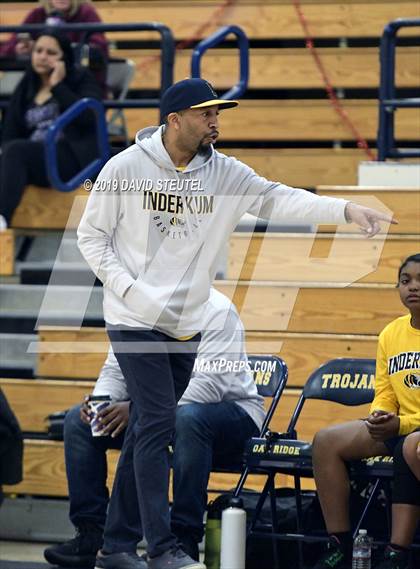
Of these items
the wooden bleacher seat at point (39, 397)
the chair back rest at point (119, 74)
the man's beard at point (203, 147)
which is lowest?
the wooden bleacher seat at point (39, 397)

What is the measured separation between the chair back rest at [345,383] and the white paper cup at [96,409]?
81 centimetres

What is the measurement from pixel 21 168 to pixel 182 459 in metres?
2.63

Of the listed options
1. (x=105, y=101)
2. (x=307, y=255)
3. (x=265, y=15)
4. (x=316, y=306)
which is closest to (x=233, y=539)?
(x=316, y=306)

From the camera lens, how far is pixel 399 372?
204 inches

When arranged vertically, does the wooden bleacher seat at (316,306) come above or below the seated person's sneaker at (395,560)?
above

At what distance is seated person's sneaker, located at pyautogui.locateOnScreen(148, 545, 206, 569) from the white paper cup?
0.83 m

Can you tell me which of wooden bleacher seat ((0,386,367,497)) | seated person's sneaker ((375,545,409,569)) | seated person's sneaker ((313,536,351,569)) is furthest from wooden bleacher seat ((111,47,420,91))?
seated person's sneaker ((375,545,409,569))

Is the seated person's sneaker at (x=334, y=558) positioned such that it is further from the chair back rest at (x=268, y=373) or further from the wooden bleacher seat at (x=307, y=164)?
the wooden bleacher seat at (x=307, y=164)

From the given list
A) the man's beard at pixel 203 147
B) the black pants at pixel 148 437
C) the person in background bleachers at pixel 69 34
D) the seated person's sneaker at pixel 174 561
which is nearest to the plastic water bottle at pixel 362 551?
the seated person's sneaker at pixel 174 561

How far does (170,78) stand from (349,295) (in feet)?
5.78

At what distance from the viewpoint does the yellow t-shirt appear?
5156 millimetres

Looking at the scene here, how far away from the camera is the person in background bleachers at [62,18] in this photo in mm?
8391

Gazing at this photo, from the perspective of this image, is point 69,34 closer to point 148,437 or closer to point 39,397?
point 39,397

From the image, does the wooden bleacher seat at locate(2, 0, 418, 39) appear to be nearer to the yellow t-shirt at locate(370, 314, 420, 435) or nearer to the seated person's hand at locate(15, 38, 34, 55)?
the seated person's hand at locate(15, 38, 34, 55)
